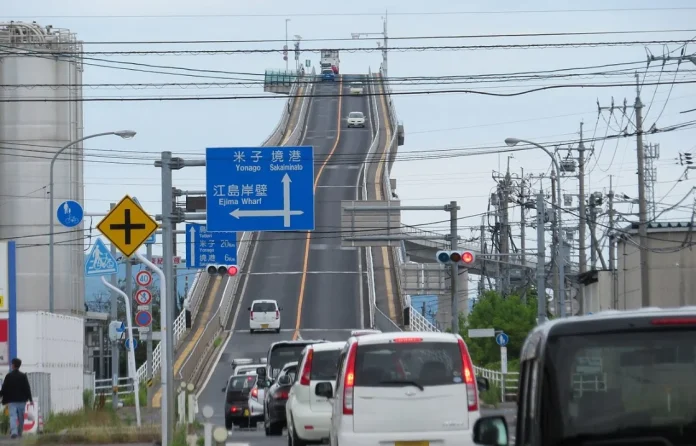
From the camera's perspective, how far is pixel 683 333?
599 centimetres

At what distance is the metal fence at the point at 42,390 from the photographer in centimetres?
2789

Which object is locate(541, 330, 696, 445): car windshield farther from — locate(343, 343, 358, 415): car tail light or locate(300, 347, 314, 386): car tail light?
locate(300, 347, 314, 386): car tail light

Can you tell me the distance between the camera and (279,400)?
2331 cm

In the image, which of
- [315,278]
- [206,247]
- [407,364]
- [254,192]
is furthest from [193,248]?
[407,364]

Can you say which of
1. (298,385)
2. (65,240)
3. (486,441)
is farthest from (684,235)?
(486,441)

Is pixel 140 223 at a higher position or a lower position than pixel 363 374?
higher

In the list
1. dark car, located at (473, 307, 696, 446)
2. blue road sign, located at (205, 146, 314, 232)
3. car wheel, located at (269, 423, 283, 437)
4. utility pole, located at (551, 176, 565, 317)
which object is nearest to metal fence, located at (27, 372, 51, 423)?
car wheel, located at (269, 423, 283, 437)

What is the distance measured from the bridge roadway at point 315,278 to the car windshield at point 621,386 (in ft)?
148

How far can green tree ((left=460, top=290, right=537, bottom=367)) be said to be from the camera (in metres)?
63.1

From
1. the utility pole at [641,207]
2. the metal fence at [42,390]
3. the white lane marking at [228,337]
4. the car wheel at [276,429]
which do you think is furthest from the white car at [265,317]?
the car wheel at [276,429]

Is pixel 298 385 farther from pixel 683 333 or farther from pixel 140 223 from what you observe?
pixel 683 333

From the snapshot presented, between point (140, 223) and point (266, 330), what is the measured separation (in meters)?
43.2

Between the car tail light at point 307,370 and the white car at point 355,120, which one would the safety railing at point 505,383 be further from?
the white car at point 355,120

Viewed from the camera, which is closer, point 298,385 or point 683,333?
point 683,333
